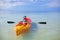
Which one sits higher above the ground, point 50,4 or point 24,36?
point 50,4

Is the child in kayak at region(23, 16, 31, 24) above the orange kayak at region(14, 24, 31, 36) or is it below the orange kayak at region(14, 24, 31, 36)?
above

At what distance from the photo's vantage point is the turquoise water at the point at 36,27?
1.79 metres

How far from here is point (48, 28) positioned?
1800mm

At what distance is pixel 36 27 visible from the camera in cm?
182

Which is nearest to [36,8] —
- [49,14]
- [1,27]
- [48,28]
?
[49,14]

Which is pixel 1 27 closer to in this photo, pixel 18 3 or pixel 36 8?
pixel 18 3

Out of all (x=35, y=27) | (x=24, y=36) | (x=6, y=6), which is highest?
(x=6, y=6)

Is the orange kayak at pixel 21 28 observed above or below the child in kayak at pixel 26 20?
below

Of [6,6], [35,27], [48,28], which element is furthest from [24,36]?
[6,6]

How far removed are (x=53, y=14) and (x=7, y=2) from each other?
0.61 metres

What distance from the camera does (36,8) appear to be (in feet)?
5.95

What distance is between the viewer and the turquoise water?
1.79 meters

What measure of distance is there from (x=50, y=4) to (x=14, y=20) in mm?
500

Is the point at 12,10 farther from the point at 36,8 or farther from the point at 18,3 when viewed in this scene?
Result: the point at 36,8
